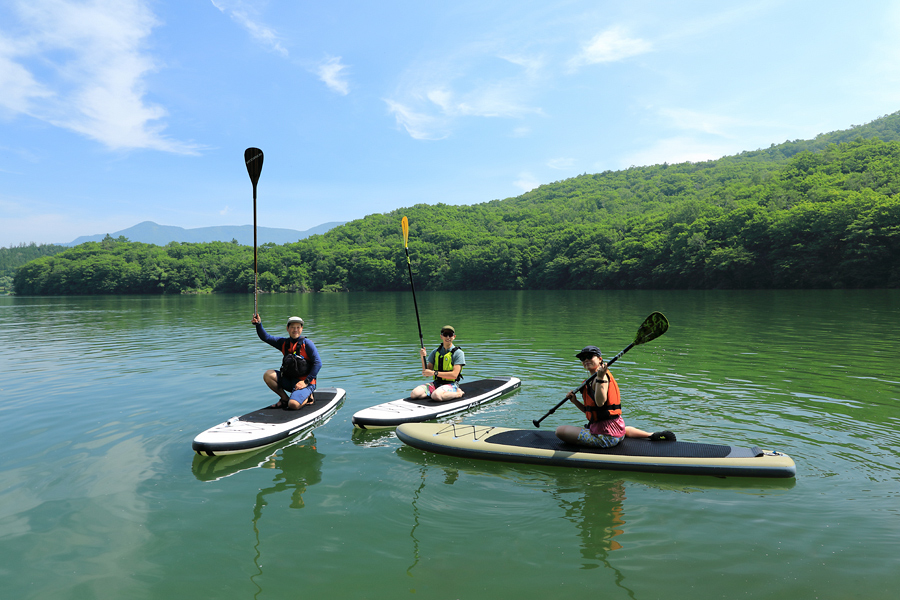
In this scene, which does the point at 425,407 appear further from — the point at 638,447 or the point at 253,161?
the point at 253,161

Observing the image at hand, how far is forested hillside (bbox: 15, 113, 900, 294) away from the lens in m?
59.8

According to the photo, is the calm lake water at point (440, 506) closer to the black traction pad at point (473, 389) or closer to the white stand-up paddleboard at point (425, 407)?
the white stand-up paddleboard at point (425, 407)

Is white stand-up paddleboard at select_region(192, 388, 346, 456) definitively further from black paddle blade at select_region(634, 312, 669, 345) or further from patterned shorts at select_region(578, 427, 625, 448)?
black paddle blade at select_region(634, 312, 669, 345)

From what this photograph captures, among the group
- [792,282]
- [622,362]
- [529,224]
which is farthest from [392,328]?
[529,224]

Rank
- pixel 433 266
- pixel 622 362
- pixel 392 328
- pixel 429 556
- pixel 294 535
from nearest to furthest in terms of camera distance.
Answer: pixel 429 556
pixel 294 535
pixel 622 362
pixel 392 328
pixel 433 266

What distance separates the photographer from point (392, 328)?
25.8 metres

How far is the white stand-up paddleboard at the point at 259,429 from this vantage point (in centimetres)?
721

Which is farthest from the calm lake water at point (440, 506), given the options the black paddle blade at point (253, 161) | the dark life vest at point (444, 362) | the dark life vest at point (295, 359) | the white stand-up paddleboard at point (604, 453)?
the black paddle blade at point (253, 161)

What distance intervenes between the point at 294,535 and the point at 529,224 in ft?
396

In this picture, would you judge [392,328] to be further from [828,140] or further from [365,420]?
[828,140]

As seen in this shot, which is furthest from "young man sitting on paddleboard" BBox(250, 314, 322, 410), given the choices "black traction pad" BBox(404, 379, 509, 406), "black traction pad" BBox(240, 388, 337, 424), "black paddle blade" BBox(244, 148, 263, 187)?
"black paddle blade" BBox(244, 148, 263, 187)

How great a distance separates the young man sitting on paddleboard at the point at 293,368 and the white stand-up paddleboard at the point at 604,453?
242 centimetres

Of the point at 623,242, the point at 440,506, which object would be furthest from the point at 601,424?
the point at 623,242

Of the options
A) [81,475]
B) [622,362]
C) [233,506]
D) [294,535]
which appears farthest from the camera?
[622,362]
